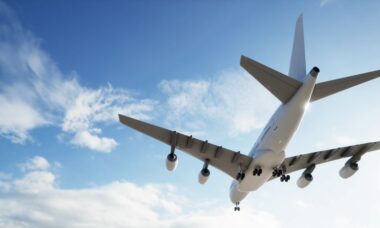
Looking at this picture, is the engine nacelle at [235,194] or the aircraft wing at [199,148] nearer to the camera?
the aircraft wing at [199,148]

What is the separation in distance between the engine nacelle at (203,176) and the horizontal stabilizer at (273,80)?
655 centimetres

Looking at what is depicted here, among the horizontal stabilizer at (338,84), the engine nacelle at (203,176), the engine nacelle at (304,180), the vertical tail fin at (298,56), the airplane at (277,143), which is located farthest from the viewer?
the engine nacelle at (304,180)

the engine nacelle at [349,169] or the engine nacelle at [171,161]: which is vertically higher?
the engine nacelle at [349,169]

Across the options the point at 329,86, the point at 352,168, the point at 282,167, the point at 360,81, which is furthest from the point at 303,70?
the point at 352,168

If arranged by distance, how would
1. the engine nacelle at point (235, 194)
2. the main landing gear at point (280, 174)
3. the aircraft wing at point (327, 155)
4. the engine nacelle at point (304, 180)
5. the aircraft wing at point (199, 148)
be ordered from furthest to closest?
the engine nacelle at point (235, 194) → the engine nacelle at point (304, 180) → the aircraft wing at point (327, 155) → the main landing gear at point (280, 174) → the aircraft wing at point (199, 148)

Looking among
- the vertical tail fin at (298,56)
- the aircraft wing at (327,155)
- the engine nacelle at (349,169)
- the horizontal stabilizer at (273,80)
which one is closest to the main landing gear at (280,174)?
the aircraft wing at (327,155)

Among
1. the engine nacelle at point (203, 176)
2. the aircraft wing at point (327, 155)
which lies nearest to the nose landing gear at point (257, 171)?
the aircraft wing at point (327, 155)

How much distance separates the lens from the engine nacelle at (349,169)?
1991 cm

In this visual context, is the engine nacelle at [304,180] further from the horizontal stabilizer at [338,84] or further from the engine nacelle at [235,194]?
the horizontal stabilizer at [338,84]

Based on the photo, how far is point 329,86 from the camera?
1539 cm

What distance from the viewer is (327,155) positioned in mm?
20672

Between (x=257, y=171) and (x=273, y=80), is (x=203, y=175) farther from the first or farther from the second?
(x=273, y=80)

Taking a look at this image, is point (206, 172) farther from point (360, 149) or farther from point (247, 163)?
point (360, 149)

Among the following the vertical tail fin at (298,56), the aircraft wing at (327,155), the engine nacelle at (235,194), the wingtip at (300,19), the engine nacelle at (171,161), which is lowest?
the engine nacelle at (171,161)
